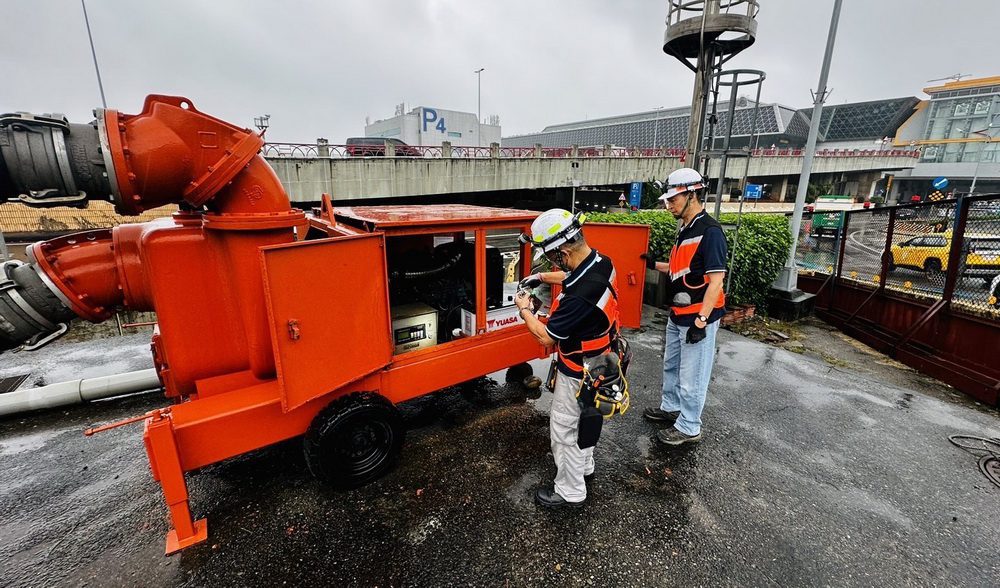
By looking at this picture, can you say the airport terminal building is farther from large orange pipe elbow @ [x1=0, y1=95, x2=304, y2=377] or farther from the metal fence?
large orange pipe elbow @ [x1=0, y1=95, x2=304, y2=377]

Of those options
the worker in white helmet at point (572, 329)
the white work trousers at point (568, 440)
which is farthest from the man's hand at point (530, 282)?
the white work trousers at point (568, 440)

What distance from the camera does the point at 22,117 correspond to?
1894 mm

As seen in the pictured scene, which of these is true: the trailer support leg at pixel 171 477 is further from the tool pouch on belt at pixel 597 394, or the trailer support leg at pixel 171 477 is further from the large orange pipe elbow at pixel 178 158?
the tool pouch on belt at pixel 597 394

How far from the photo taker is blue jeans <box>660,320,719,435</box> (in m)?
3.50

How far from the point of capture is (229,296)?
276 centimetres

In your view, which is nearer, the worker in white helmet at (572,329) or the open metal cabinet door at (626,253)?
the worker in white helmet at (572,329)

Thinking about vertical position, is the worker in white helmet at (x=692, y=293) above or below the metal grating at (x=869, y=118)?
below

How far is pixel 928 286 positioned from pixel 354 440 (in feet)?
25.9

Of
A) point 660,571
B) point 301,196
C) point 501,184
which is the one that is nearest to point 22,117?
point 660,571

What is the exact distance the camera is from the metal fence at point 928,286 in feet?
15.9

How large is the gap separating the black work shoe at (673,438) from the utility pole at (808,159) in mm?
5350

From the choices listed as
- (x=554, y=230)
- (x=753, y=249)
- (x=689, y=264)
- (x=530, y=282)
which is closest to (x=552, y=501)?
(x=530, y=282)

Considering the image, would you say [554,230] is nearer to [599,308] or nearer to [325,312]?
[599,308]

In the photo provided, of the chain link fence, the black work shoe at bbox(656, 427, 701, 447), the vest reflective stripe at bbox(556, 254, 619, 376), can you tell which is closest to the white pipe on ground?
the vest reflective stripe at bbox(556, 254, 619, 376)
